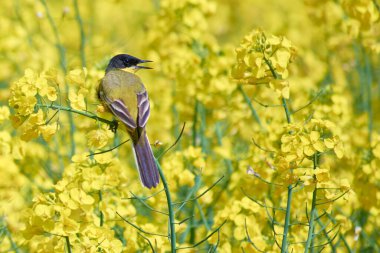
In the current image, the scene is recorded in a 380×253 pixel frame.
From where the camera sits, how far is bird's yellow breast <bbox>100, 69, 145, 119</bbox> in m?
3.31

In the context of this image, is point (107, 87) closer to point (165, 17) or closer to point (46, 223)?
point (46, 223)

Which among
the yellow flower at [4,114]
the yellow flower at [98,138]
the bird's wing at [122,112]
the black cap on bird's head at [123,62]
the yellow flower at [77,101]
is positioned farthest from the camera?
the black cap on bird's head at [123,62]

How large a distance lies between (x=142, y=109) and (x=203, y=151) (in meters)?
1.65

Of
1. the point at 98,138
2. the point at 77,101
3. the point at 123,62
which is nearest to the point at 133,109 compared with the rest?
the point at 98,138

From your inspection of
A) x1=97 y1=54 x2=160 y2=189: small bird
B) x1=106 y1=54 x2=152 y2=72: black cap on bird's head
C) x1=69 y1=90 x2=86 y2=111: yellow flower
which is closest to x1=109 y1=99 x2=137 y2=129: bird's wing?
x1=97 y1=54 x2=160 y2=189: small bird

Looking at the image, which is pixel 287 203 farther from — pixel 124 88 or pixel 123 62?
pixel 123 62

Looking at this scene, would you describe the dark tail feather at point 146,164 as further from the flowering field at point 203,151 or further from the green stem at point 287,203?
the green stem at point 287,203

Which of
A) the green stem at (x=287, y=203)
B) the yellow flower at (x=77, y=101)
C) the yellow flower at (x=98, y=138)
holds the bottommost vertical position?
the green stem at (x=287, y=203)

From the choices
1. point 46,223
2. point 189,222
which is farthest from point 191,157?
point 46,223

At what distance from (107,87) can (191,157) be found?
0.74 m

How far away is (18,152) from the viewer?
372cm

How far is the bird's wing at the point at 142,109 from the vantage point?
3.14 m

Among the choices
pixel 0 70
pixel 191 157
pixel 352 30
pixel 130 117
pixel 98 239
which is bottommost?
pixel 98 239

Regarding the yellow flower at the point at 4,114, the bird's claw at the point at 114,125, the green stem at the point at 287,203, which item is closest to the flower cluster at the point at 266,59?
the green stem at the point at 287,203
